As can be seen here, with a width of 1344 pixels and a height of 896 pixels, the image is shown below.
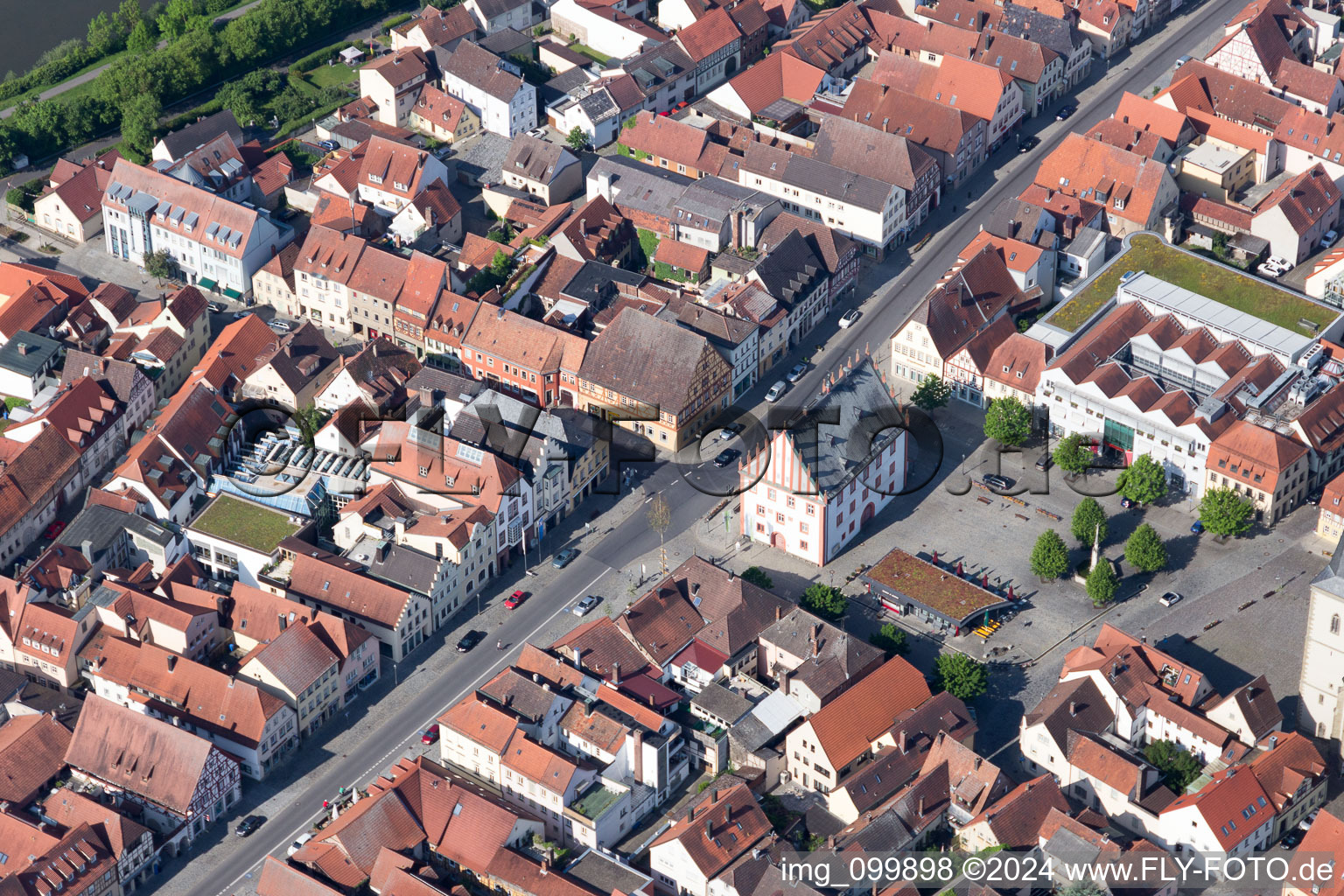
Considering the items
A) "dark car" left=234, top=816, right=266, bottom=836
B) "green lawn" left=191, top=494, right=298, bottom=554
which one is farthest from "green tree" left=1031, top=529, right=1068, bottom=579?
"dark car" left=234, top=816, right=266, bottom=836

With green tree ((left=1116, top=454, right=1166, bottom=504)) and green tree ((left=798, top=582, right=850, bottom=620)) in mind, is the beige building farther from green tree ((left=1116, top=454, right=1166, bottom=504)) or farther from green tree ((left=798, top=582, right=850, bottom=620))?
green tree ((left=798, top=582, right=850, bottom=620))

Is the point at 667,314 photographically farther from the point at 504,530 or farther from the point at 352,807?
the point at 352,807

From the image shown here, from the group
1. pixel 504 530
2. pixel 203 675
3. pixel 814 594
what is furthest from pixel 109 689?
pixel 814 594

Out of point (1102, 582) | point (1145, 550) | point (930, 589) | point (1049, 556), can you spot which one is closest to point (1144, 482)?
point (1145, 550)

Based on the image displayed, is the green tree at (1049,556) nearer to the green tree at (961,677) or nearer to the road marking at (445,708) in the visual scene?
the green tree at (961,677)

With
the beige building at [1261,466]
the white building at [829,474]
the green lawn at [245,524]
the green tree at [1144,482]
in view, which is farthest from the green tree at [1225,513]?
the green lawn at [245,524]

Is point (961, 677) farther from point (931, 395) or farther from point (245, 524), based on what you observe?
point (245, 524)
